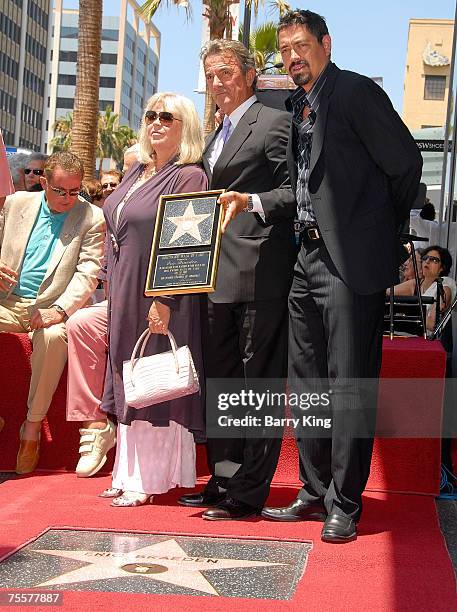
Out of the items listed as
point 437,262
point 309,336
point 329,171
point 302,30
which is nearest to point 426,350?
point 309,336

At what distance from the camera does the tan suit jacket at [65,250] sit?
6.40 metres

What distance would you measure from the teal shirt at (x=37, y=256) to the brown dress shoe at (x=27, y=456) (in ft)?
3.05

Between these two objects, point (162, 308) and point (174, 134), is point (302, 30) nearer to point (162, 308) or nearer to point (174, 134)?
point (174, 134)

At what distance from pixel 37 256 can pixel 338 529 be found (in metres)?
2.88

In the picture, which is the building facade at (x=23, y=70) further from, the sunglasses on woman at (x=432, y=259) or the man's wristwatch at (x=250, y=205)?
the man's wristwatch at (x=250, y=205)

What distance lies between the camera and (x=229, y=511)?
5117 millimetres

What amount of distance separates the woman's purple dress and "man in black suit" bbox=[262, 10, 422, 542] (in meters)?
0.71

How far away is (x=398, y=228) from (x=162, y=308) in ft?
4.16

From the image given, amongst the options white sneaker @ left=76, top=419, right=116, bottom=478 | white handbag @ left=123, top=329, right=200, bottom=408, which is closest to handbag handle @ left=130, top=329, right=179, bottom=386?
white handbag @ left=123, top=329, right=200, bottom=408

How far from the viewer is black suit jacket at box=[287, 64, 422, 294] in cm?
470

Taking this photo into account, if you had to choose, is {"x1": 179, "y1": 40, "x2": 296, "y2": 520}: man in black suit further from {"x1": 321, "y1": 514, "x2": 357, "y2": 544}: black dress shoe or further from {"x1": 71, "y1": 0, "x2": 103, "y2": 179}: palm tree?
{"x1": 71, "y1": 0, "x2": 103, "y2": 179}: palm tree

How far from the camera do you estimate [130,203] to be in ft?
18.0

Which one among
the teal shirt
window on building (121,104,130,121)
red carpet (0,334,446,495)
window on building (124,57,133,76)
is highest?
window on building (124,57,133,76)

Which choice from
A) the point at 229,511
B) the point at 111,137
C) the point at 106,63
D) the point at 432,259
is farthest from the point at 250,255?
the point at 106,63
